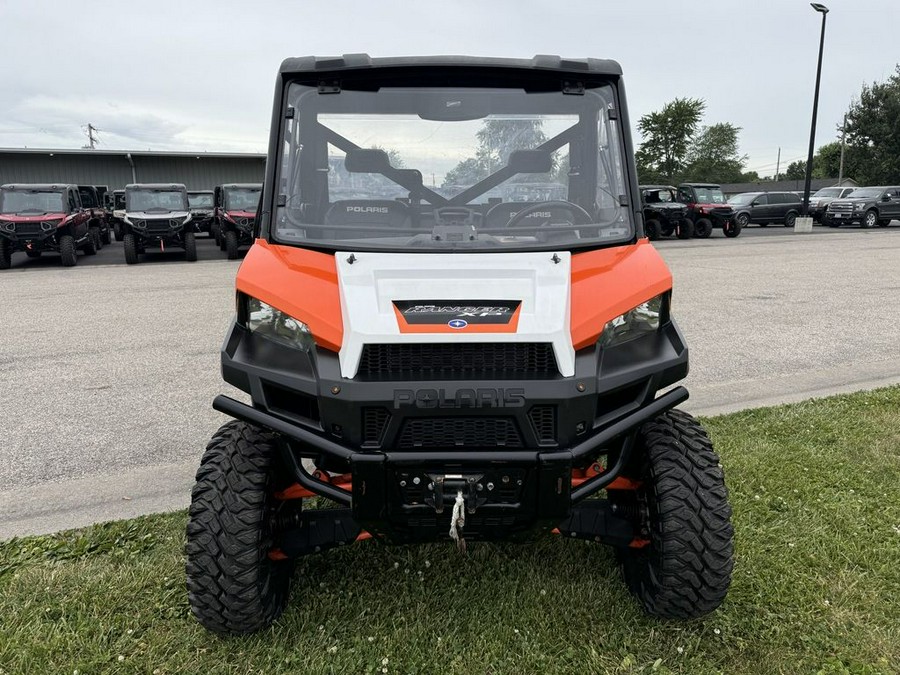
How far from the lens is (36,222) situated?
15391mm

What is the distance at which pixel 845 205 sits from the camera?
1086 inches

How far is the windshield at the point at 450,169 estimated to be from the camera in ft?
8.79

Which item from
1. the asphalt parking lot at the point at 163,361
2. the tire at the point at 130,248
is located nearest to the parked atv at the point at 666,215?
the asphalt parking lot at the point at 163,361

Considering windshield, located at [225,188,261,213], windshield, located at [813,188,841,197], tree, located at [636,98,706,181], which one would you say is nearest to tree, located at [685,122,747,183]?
tree, located at [636,98,706,181]

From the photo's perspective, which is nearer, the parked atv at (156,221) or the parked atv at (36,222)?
the parked atv at (36,222)

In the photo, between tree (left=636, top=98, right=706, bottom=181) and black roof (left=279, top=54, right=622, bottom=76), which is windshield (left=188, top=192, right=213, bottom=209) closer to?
black roof (left=279, top=54, right=622, bottom=76)

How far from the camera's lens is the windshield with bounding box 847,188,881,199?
27.5 m

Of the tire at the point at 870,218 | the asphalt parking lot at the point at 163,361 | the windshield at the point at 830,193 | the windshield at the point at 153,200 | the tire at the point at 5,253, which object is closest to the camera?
the asphalt parking lot at the point at 163,361

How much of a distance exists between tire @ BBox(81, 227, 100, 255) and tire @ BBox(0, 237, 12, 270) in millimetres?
2021

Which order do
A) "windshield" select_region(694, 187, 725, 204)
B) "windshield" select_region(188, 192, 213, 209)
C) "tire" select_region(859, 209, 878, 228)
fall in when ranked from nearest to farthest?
"windshield" select_region(694, 187, 725, 204)
"windshield" select_region(188, 192, 213, 209)
"tire" select_region(859, 209, 878, 228)

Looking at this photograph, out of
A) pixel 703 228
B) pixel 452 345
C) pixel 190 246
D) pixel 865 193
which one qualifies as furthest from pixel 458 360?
pixel 865 193

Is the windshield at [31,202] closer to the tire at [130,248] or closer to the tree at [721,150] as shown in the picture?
the tire at [130,248]

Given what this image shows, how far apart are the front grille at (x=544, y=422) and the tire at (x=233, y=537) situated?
1.04 meters

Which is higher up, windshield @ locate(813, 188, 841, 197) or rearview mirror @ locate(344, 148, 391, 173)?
windshield @ locate(813, 188, 841, 197)
